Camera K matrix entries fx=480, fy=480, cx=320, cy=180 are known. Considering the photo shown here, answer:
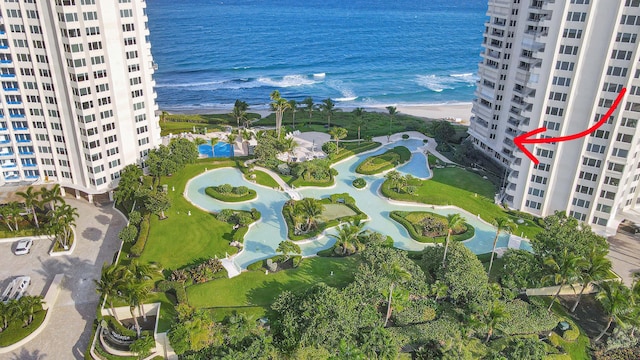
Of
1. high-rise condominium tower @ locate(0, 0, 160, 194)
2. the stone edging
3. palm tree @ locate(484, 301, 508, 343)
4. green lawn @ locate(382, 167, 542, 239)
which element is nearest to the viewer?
palm tree @ locate(484, 301, 508, 343)

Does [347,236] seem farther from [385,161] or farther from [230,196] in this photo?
[385,161]

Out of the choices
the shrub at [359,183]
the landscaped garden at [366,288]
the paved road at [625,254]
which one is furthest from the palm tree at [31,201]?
the paved road at [625,254]

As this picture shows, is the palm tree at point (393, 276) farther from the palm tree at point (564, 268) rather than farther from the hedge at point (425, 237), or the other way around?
the palm tree at point (564, 268)

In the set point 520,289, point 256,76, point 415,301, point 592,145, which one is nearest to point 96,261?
point 415,301

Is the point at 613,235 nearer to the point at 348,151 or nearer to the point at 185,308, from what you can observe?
the point at 348,151

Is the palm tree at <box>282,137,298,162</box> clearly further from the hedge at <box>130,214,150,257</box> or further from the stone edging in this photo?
the stone edging

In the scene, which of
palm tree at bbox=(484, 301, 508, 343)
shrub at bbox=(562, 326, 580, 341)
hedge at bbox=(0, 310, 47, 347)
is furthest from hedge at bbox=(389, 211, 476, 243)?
hedge at bbox=(0, 310, 47, 347)
